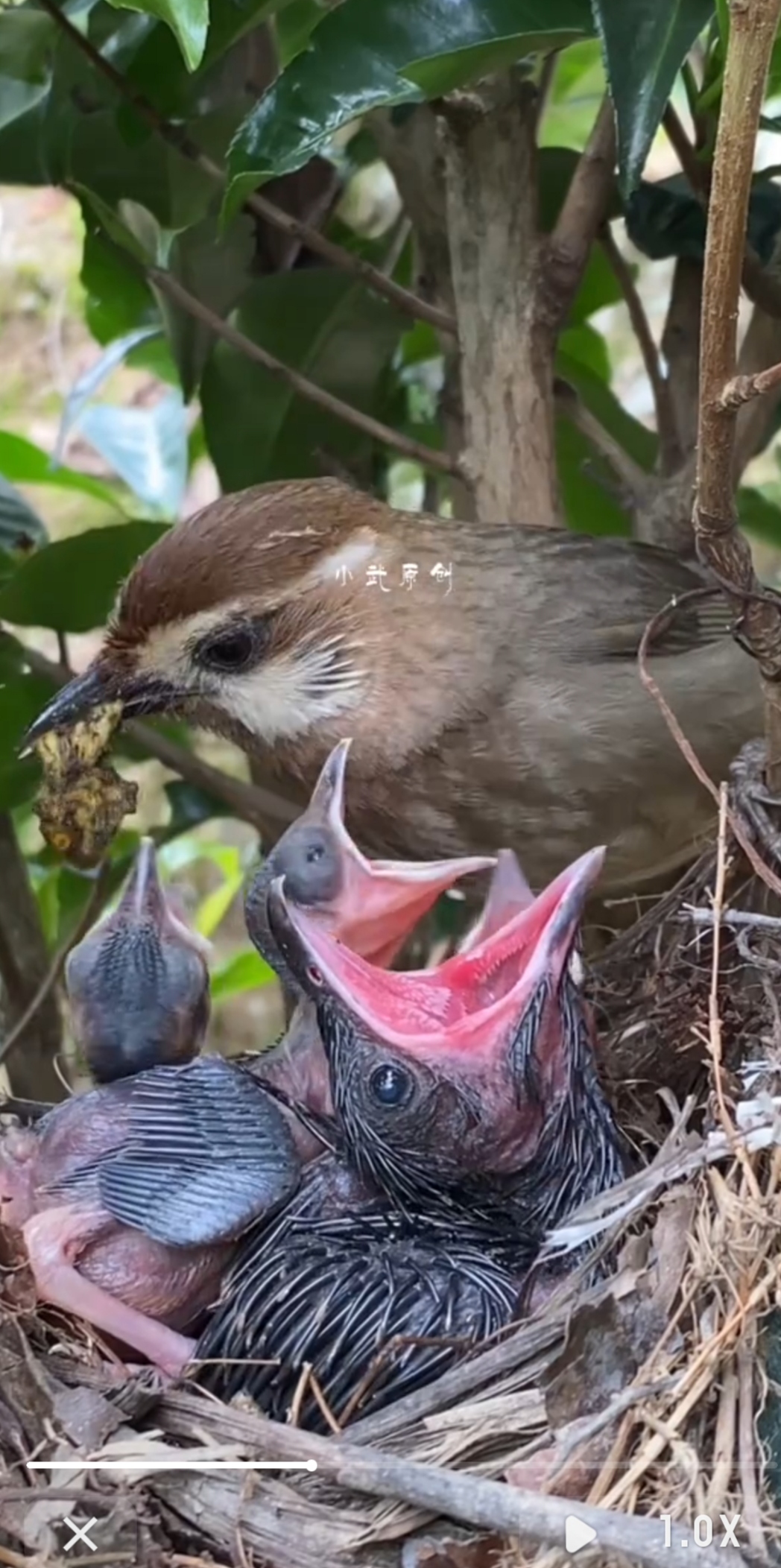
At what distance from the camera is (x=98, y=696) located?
181 cm

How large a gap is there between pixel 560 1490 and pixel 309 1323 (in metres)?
0.33

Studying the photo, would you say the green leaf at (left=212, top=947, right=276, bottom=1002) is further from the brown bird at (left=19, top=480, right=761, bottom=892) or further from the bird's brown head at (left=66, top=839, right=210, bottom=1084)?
the bird's brown head at (left=66, top=839, right=210, bottom=1084)

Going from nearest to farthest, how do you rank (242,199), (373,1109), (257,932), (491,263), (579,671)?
(373,1109), (242,199), (257,932), (491,263), (579,671)

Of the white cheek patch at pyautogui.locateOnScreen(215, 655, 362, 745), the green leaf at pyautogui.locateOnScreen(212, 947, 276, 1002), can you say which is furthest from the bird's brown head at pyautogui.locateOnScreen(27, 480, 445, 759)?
the green leaf at pyautogui.locateOnScreen(212, 947, 276, 1002)

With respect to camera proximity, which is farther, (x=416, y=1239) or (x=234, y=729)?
(x=234, y=729)

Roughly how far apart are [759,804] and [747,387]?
0.41 meters

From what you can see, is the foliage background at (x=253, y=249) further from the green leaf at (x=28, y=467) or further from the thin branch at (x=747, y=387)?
the thin branch at (x=747, y=387)

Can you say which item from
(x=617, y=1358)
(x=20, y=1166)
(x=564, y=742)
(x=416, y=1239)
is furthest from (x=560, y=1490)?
(x=564, y=742)

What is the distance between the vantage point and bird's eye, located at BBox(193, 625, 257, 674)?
1819 millimetres

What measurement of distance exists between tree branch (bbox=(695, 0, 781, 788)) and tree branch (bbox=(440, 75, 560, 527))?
0.70 m

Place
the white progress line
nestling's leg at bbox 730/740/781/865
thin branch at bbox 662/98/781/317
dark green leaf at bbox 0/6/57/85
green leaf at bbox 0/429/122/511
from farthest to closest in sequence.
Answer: green leaf at bbox 0/429/122/511
dark green leaf at bbox 0/6/57/85
thin branch at bbox 662/98/781/317
nestling's leg at bbox 730/740/781/865
the white progress line

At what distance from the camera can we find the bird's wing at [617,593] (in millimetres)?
2004

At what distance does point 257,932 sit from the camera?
170cm

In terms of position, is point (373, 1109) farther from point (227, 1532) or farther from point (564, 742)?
point (564, 742)
